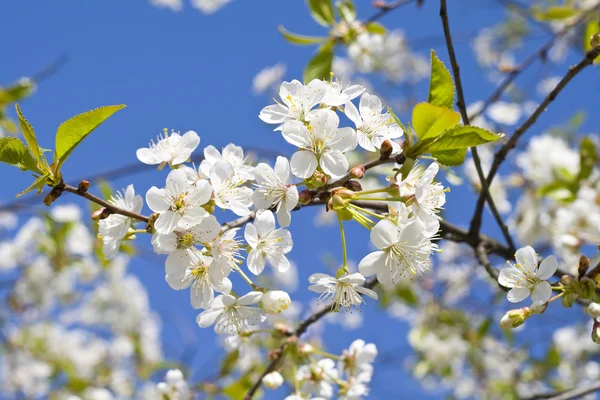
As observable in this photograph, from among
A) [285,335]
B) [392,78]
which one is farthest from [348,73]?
[285,335]

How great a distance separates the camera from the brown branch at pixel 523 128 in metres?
1.47

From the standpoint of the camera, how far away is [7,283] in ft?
12.1

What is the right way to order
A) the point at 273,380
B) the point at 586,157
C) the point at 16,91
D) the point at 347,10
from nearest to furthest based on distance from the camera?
the point at 273,380
the point at 16,91
the point at 586,157
the point at 347,10

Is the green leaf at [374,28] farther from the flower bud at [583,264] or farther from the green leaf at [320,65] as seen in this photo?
the flower bud at [583,264]

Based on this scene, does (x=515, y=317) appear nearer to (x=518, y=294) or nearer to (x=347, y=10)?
(x=518, y=294)

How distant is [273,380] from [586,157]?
1.94 m

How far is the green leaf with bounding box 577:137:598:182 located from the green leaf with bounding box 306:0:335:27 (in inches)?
54.0

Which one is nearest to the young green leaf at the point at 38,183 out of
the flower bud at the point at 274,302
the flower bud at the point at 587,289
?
the flower bud at the point at 274,302

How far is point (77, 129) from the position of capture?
3.88 ft

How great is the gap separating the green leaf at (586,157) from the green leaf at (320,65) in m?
1.26

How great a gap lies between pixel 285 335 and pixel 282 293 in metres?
0.39

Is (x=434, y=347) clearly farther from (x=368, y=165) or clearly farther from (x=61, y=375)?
(x=61, y=375)

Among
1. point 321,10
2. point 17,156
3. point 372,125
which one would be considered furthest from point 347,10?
point 17,156

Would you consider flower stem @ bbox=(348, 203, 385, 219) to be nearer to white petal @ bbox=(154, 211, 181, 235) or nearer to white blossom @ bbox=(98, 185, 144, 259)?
white petal @ bbox=(154, 211, 181, 235)
